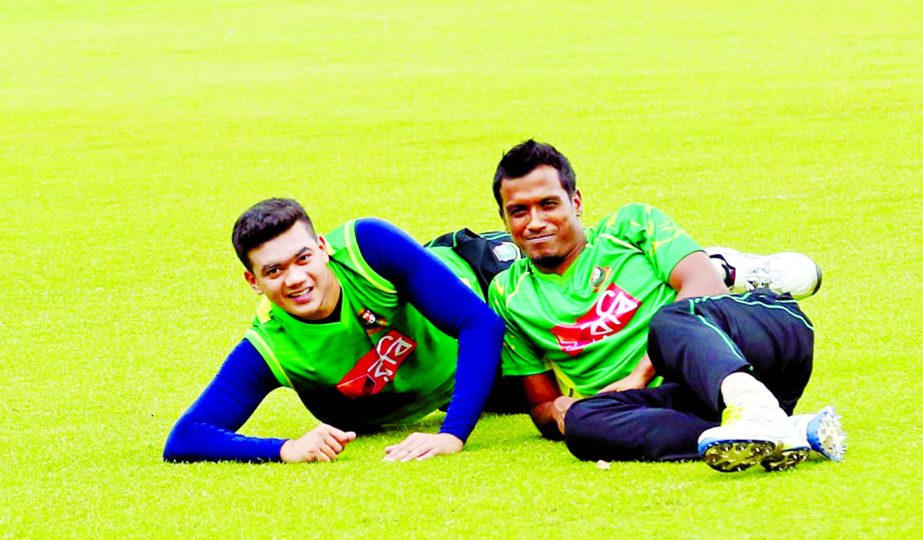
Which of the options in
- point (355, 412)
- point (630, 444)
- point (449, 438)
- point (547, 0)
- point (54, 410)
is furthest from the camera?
point (547, 0)

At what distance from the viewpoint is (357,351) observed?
4.91 meters

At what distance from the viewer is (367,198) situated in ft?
33.0

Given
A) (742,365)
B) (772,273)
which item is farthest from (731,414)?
(772,273)

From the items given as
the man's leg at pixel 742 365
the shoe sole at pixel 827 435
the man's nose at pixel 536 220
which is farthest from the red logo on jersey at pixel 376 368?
the shoe sole at pixel 827 435

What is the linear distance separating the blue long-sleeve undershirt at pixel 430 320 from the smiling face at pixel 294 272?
7.1 inches

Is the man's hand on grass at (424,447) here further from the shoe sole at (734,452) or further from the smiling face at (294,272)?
the shoe sole at (734,452)

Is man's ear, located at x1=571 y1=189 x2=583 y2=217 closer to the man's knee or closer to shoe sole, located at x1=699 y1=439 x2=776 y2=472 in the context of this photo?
the man's knee

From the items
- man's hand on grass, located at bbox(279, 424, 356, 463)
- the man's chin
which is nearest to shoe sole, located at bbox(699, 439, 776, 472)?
man's hand on grass, located at bbox(279, 424, 356, 463)

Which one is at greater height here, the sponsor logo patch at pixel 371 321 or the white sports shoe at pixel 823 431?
the sponsor logo patch at pixel 371 321

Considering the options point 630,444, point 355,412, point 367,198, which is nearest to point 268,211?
point 355,412

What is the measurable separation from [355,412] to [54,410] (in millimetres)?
1172

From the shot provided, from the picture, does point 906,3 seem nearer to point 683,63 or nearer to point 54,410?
point 683,63

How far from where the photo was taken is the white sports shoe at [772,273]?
17.6 ft

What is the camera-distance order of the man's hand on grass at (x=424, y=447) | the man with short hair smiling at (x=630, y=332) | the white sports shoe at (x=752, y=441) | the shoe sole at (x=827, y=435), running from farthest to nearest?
the man's hand on grass at (x=424, y=447)
the man with short hair smiling at (x=630, y=332)
the shoe sole at (x=827, y=435)
the white sports shoe at (x=752, y=441)
